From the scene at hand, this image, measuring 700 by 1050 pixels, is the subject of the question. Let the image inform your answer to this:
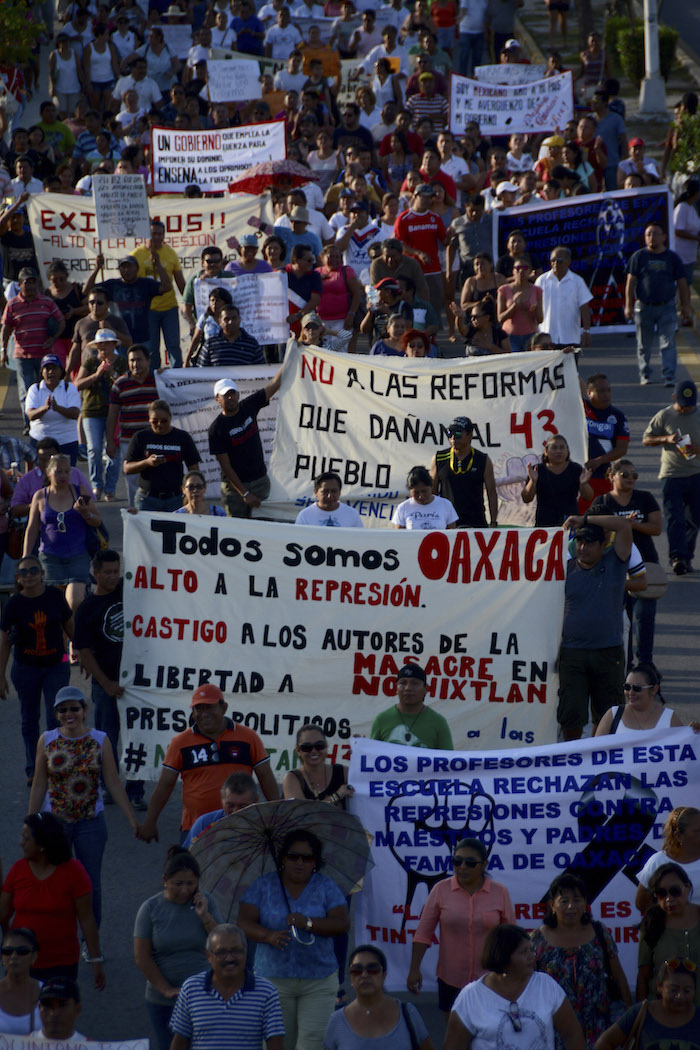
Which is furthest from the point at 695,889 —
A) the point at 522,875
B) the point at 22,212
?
the point at 22,212

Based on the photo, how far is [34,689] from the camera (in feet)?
36.7

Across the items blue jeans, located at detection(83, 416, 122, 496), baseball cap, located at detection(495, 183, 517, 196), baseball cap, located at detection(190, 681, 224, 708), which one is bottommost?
blue jeans, located at detection(83, 416, 122, 496)

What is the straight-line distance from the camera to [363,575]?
1120 centimetres

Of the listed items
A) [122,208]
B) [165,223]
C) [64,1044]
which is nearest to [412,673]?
[64,1044]

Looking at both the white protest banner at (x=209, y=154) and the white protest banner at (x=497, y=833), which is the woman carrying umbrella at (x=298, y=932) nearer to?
the white protest banner at (x=497, y=833)

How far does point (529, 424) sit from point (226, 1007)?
8148 mm

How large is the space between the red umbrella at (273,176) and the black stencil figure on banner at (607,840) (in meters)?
14.3

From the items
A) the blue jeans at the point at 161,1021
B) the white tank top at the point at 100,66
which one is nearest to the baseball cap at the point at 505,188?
the white tank top at the point at 100,66

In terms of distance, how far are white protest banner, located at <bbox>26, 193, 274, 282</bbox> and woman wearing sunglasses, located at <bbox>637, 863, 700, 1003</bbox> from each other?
46.2 feet

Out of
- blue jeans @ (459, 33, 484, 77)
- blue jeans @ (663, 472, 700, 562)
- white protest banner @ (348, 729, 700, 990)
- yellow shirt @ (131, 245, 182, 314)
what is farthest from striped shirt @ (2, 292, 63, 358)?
blue jeans @ (459, 33, 484, 77)

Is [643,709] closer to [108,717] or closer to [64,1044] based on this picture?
[108,717]

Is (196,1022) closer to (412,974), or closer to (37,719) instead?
(412,974)

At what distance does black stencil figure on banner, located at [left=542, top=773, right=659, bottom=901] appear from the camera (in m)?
9.22

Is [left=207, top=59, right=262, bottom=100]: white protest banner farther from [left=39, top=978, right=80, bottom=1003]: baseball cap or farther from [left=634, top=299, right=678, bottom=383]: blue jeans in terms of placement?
[left=39, top=978, right=80, bottom=1003]: baseball cap
